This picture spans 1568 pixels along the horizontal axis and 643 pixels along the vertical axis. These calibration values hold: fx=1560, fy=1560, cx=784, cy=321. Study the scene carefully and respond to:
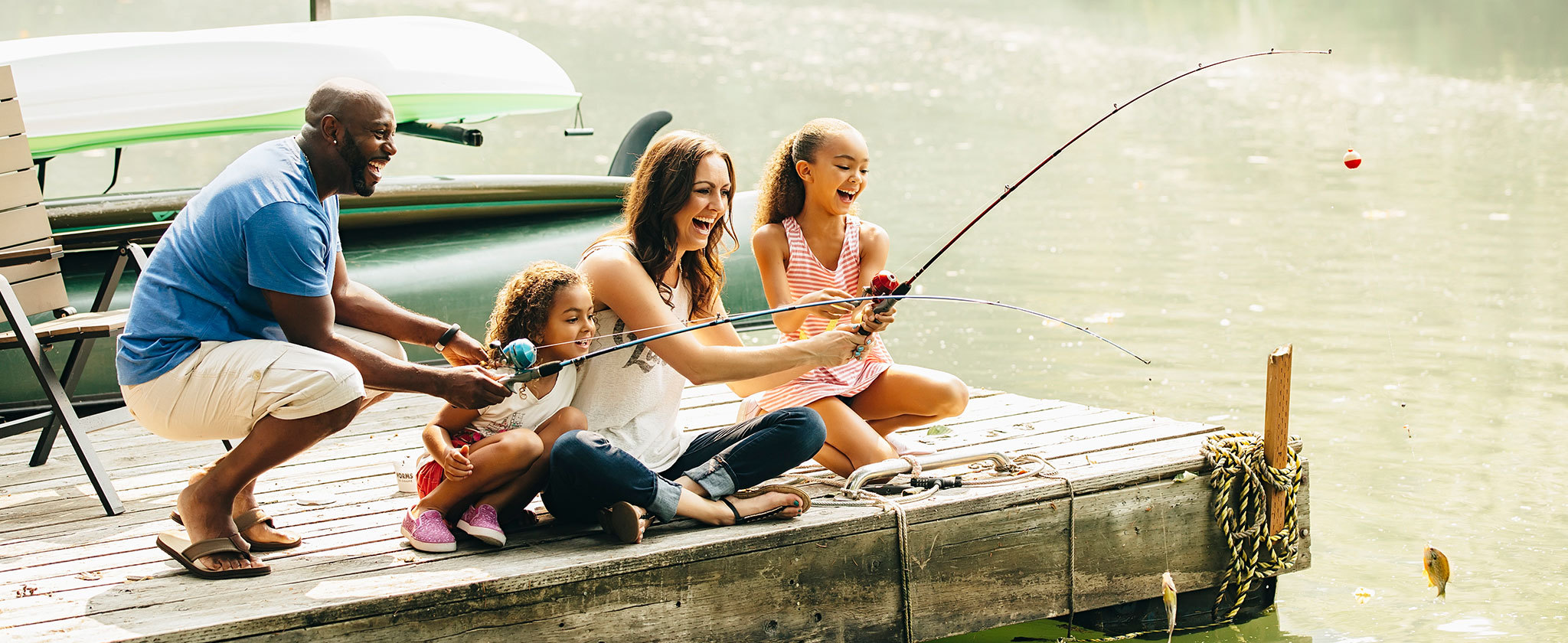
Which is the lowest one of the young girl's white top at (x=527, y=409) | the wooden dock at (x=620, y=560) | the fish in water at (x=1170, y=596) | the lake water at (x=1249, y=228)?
the lake water at (x=1249, y=228)

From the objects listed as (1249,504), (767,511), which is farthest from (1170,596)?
(767,511)

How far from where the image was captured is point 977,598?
12.0ft

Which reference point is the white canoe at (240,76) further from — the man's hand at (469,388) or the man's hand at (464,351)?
the man's hand at (469,388)

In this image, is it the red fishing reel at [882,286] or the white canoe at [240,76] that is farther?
the white canoe at [240,76]

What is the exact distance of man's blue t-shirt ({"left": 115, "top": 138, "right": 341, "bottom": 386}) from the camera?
2982 millimetres

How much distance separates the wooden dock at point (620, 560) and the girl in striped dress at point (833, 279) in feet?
0.83

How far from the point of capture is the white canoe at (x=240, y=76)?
5.61 metres

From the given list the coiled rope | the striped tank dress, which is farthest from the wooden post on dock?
the striped tank dress

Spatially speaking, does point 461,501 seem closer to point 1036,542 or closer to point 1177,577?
point 1036,542

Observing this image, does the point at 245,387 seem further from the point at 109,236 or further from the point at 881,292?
the point at 109,236

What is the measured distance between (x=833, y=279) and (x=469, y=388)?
50.1 inches

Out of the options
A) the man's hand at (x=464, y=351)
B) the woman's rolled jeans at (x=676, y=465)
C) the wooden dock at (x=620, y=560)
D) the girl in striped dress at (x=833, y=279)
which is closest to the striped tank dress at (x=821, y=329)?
the girl in striped dress at (x=833, y=279)

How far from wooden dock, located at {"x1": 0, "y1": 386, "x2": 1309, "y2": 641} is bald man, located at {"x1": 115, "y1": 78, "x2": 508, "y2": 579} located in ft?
0.75

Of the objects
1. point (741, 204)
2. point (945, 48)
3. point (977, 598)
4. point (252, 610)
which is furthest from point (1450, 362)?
point (945, 48)
